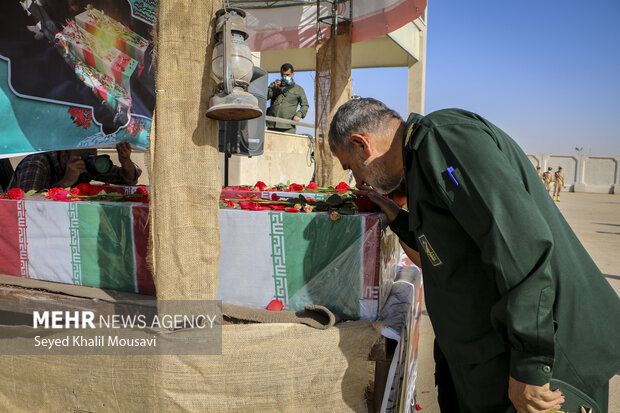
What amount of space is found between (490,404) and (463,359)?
0.17 metres

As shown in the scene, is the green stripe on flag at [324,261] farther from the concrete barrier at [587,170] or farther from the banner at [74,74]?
the concrete barrier at [587,170]

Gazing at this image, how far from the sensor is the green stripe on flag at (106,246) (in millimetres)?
2393

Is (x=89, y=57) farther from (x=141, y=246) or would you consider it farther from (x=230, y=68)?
(x=230, y=68)

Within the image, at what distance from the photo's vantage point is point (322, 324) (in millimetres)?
1979

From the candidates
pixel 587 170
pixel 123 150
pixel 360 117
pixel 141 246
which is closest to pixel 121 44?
pixel 123 150

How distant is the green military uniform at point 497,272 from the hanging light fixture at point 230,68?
2.41 feet

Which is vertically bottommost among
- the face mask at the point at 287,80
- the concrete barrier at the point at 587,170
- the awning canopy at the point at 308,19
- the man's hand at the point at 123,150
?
the concrete barrier at the point at 587,170

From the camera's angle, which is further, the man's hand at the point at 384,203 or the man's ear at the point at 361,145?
the man's hand at the point at 384,203

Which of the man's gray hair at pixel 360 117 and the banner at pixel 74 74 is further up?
the banner at pixel 74 74

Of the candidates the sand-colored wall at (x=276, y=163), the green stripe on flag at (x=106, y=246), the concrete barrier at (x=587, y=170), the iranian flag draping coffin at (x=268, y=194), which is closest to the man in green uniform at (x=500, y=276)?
the iranian flag draping coffin at (x=268, y=194)

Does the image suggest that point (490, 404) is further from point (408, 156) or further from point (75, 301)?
point (75, 301)

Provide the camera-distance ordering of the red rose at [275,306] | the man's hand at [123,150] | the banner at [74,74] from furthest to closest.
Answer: the man's hand at [123,150] < the banner at [74,74] < the red rose at [275,306]

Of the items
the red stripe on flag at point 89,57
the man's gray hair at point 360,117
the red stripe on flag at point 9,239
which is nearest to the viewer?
the man's gray hair at point 360,117

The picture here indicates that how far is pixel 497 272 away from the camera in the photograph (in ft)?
3.91
